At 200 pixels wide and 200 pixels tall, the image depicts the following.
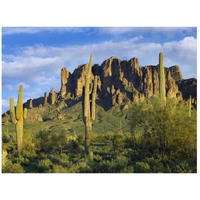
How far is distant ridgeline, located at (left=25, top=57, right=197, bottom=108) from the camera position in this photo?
104m

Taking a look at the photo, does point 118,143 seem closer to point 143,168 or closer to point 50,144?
point 50,144

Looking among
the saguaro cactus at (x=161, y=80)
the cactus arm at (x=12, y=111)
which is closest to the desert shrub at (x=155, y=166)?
the saguaro cactus at (x=161, y=80)

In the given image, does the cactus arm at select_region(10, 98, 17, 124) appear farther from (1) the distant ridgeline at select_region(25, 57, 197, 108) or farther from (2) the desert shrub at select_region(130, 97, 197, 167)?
(1) the distant ridgeline at select_region(25, 57, 197, 108)

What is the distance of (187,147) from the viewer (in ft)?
40.8

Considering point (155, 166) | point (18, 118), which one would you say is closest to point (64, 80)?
point (18, 118)

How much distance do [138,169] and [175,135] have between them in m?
3.77

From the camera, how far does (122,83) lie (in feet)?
398

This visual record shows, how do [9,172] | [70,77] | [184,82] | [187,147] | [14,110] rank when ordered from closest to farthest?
[9,172] → [187,147] → [14,110] → [184,82] → [70,77]

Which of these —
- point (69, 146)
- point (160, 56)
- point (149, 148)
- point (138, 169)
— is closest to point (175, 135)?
point (149, 148)

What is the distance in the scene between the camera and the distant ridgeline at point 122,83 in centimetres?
10381

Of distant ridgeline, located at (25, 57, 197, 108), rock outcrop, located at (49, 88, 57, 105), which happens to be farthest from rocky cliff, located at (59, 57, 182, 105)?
rock outcrop, located at (49, 88, 57, 105)

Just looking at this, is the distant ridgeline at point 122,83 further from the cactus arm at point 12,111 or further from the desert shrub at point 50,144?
the cactus arm at point 12,111

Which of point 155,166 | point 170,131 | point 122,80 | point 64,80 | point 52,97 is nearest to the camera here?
point 155,166

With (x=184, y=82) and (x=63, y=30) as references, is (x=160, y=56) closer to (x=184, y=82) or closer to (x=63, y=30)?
(x=63, y=30)
